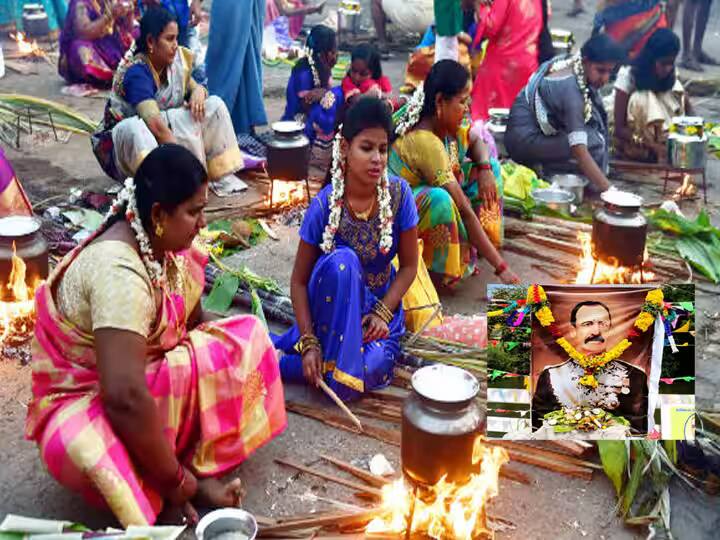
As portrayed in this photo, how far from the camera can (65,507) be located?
10.4 feet

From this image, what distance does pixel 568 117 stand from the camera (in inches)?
242

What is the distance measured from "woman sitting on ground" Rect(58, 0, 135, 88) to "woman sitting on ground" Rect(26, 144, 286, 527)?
595 centimetres

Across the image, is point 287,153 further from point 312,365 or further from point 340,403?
point 340,403

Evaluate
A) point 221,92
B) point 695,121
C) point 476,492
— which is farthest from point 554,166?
point 476,492

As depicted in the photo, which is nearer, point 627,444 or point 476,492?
point 476,492

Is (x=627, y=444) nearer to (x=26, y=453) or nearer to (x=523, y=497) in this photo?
(x=523, y=497)

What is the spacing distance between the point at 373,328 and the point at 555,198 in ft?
8.61

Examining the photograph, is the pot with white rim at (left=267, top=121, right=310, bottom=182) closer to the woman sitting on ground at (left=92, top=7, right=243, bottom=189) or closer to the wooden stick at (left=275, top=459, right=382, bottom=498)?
the woman sitting on ground at (left=92, top=7, right=243, bottom=189)

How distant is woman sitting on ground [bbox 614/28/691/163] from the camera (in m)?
6.86

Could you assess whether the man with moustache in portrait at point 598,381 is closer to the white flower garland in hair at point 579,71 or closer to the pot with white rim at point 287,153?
the pot with white rim at point 287,153

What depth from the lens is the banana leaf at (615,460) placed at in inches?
129

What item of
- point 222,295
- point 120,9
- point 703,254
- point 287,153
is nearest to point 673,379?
point 222,295

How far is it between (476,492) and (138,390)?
1.17m

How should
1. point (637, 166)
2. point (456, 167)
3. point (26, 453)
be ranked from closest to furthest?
point (26, 453) → point (456, 167) → point (637, 166)
